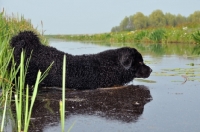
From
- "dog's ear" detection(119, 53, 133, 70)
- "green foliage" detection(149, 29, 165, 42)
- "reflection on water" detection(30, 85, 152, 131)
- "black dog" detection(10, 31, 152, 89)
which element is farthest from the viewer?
"green foliage" detection(149, 29, 165, 42)

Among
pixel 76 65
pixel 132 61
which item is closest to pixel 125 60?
pixel 132 61

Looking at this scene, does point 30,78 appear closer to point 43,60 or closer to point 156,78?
point 43,60

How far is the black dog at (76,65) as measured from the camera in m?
6.06

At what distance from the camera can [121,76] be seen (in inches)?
256

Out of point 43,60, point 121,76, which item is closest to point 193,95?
point 121,76

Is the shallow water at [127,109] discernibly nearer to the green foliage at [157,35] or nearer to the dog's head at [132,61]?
the dog's head at [132,61]

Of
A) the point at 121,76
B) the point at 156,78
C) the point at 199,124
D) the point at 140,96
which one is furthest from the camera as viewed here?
the point at 156,78

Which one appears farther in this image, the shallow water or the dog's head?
the dog's head

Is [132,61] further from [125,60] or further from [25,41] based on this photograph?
[25,41]

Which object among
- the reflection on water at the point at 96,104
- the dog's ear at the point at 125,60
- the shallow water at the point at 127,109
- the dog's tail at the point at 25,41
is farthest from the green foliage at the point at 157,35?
the dog's tail at the point at 25,41

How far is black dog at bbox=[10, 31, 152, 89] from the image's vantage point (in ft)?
19.9

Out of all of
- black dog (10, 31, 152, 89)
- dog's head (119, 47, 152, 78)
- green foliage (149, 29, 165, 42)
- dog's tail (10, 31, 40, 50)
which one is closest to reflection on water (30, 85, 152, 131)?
black dog (10, 31, 152, 89)

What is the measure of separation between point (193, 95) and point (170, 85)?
112 cm

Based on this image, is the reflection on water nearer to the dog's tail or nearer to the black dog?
the black dog
